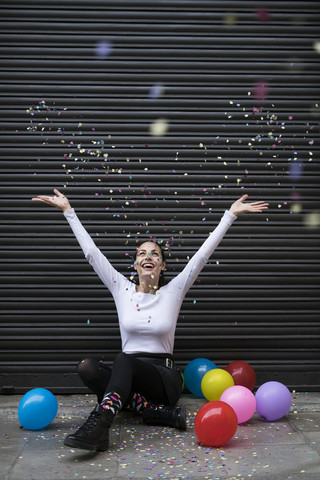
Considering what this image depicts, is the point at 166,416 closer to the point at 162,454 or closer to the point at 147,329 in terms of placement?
the point at 162,454

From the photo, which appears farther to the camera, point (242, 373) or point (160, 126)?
point (160, 126)

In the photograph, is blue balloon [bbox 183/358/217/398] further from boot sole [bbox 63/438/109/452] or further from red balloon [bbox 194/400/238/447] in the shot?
boot sole [bbox 63/438/109/452]

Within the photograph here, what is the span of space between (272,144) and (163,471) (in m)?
2.97

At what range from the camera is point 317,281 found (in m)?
4.96

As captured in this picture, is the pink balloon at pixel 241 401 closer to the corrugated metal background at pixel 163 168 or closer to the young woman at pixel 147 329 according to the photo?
the young woman at pixel 147 329

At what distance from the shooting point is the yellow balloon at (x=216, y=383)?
424 centimetres

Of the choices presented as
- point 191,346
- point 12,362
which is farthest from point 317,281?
point 12,362

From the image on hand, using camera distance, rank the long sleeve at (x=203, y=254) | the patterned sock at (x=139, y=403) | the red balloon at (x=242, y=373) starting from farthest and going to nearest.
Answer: the red balloon at (x=242, y=373) < the long sleeve at (x=203, y=254) < the patterned sock at (x=139, y=403)

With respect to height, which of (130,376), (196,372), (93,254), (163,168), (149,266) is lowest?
(196,372)

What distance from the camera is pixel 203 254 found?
426 centimetres

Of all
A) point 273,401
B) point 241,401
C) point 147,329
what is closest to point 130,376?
point 147,329

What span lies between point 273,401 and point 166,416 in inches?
29.7

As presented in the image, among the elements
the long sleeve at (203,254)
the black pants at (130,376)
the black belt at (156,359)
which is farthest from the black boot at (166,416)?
the long sleeve at (203,254)

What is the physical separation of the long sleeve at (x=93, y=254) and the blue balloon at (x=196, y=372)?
0.90 meters
